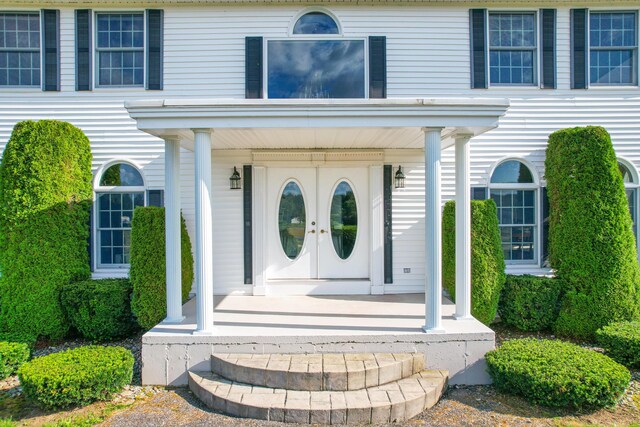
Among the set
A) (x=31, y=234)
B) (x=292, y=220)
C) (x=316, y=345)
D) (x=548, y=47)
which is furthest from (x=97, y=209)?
(x=548, y=47)

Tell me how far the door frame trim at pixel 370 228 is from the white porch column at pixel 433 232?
2.12 metres

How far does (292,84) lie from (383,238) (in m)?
3.24

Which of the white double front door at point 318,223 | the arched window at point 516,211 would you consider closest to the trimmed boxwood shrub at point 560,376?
the arched window at point 516,211

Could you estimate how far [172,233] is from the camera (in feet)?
18.1

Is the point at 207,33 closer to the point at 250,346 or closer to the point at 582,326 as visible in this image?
the point at 250,346

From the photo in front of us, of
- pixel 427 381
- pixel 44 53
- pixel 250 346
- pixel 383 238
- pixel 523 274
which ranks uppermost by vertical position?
pixel 44 53

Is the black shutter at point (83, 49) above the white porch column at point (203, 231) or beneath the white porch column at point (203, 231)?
above

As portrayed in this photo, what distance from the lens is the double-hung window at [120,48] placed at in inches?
293

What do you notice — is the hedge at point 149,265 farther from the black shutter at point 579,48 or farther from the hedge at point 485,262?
the black shutter at point 579,48

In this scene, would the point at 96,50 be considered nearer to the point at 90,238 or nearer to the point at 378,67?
the point at 90,238

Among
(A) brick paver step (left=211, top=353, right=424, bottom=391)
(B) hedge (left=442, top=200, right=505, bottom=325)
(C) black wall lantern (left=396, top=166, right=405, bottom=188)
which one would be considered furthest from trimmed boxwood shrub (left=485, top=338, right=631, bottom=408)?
(C) black wall lantern (left=396, top=166, right=405, bottom=188)

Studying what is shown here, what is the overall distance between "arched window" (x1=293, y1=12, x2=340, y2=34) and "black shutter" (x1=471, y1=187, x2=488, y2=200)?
3.79m

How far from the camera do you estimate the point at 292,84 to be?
751cm

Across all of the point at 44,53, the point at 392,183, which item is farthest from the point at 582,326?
the point at 44,53
